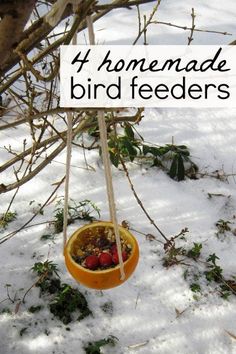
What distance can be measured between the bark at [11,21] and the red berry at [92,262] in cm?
60

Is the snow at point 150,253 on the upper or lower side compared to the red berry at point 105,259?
lower

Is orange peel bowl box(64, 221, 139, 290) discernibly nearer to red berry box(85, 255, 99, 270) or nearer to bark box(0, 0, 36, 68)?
red berry box(85, 255, 99, 270)

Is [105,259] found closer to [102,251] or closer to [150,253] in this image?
[102,251]

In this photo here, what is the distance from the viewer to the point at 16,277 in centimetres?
182

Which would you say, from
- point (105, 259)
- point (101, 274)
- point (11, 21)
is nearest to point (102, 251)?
point (105, 259)

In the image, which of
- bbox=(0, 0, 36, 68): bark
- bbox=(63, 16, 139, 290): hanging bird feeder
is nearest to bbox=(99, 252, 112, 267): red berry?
bbox=(63, 16, 139, 290): hanging bird feeder

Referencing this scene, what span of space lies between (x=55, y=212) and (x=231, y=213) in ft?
3.09

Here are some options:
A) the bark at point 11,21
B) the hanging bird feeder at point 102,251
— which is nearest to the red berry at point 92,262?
the hanging bird feeder at point 102,251

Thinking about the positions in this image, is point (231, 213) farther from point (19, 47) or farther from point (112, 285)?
point (19, 47)

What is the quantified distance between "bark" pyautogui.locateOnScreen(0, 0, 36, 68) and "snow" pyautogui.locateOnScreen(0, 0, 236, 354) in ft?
3.89

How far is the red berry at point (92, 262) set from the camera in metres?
1.16

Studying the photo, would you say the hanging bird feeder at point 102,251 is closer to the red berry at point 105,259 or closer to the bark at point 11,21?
the red berry at point 105,259

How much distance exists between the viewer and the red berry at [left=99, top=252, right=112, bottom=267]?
1165 millimetres

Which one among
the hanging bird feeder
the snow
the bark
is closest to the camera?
the bark
